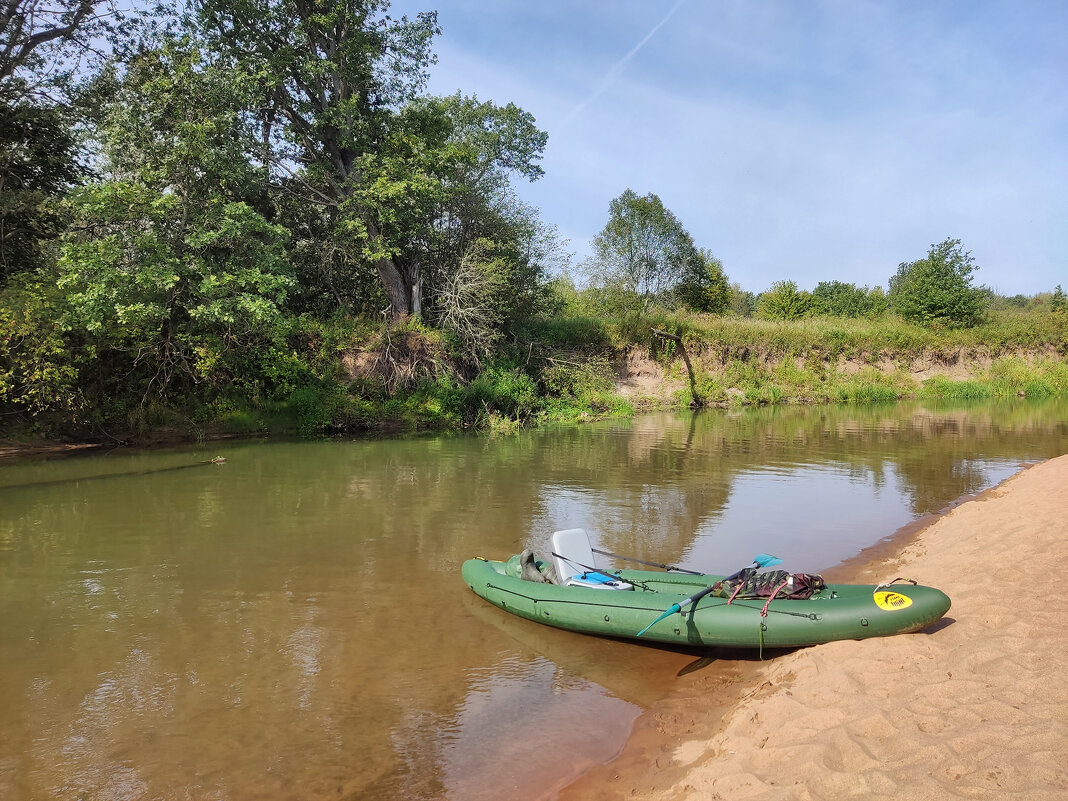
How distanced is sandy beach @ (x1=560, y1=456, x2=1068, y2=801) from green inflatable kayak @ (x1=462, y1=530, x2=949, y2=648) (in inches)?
6.7

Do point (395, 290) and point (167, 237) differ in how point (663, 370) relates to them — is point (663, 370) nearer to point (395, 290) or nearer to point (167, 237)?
point (395, 290)

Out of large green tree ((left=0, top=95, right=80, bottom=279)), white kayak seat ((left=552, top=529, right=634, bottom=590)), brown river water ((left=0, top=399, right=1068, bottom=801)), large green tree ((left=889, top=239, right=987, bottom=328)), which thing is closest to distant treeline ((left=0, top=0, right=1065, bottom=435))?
large green tree ((left=0, top=95, right=80, bottom=279))

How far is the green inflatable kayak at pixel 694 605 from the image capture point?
5.18 m

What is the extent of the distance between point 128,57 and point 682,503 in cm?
1823

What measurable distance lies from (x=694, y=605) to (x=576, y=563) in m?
1.41

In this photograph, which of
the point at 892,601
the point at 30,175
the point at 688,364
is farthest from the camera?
the point at 688,364

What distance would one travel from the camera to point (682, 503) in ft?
37.7

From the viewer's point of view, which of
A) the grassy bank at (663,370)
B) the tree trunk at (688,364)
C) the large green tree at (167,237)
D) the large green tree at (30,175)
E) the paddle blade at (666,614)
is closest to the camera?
the paddle blade at (666,614)

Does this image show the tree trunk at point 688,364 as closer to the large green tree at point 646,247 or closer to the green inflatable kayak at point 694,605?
the large green tree at point 646,247

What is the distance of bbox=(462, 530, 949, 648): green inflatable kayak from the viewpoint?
5.18 m

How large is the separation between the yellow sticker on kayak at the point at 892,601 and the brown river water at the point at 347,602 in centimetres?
161

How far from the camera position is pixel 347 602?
7.18 metres

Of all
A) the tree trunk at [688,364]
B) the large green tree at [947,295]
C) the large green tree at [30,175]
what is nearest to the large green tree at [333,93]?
the large green tree at [30,175]

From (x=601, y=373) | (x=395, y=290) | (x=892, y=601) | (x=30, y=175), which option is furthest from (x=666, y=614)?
(x=601, y=373)
